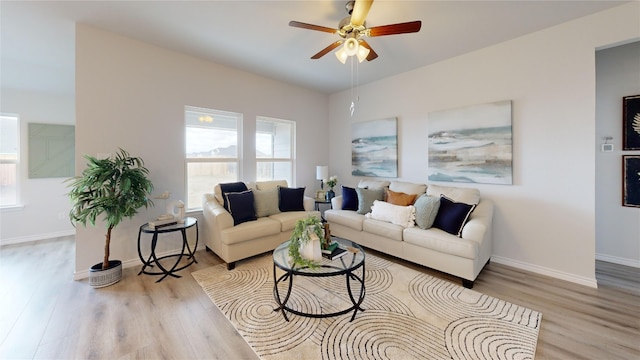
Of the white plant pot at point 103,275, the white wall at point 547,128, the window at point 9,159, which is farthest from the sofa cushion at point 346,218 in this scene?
the window at point 9,159

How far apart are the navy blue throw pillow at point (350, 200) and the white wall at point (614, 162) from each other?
3115 mm

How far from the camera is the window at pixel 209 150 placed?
3680 millimetres

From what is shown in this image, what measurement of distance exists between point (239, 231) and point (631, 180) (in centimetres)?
474

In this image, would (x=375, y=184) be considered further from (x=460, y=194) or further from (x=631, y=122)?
(x=631, y=122)

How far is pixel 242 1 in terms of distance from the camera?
228 centimetres

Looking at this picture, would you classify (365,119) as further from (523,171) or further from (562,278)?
(562,278)

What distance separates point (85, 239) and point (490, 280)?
15.1 feet

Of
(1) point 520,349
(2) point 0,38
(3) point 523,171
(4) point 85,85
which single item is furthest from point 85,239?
(3) point 523,171

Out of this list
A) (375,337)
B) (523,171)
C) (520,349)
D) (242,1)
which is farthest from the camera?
(523,171)

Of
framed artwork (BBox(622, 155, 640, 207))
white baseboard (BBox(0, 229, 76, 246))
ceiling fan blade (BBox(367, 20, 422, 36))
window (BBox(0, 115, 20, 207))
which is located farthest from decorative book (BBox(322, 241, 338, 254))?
window (BBox(0, 115, 20, 207))

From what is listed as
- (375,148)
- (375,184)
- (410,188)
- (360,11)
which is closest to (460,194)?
(410,188)

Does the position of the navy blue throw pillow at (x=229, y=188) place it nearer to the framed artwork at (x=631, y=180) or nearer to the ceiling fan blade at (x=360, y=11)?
the ceiling fan blade at (x=360, y=11)

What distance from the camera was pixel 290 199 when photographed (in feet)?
12.7

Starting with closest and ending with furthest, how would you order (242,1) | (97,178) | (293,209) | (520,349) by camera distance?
(520,349)
(242,1)
(97,178)
(293,209)
